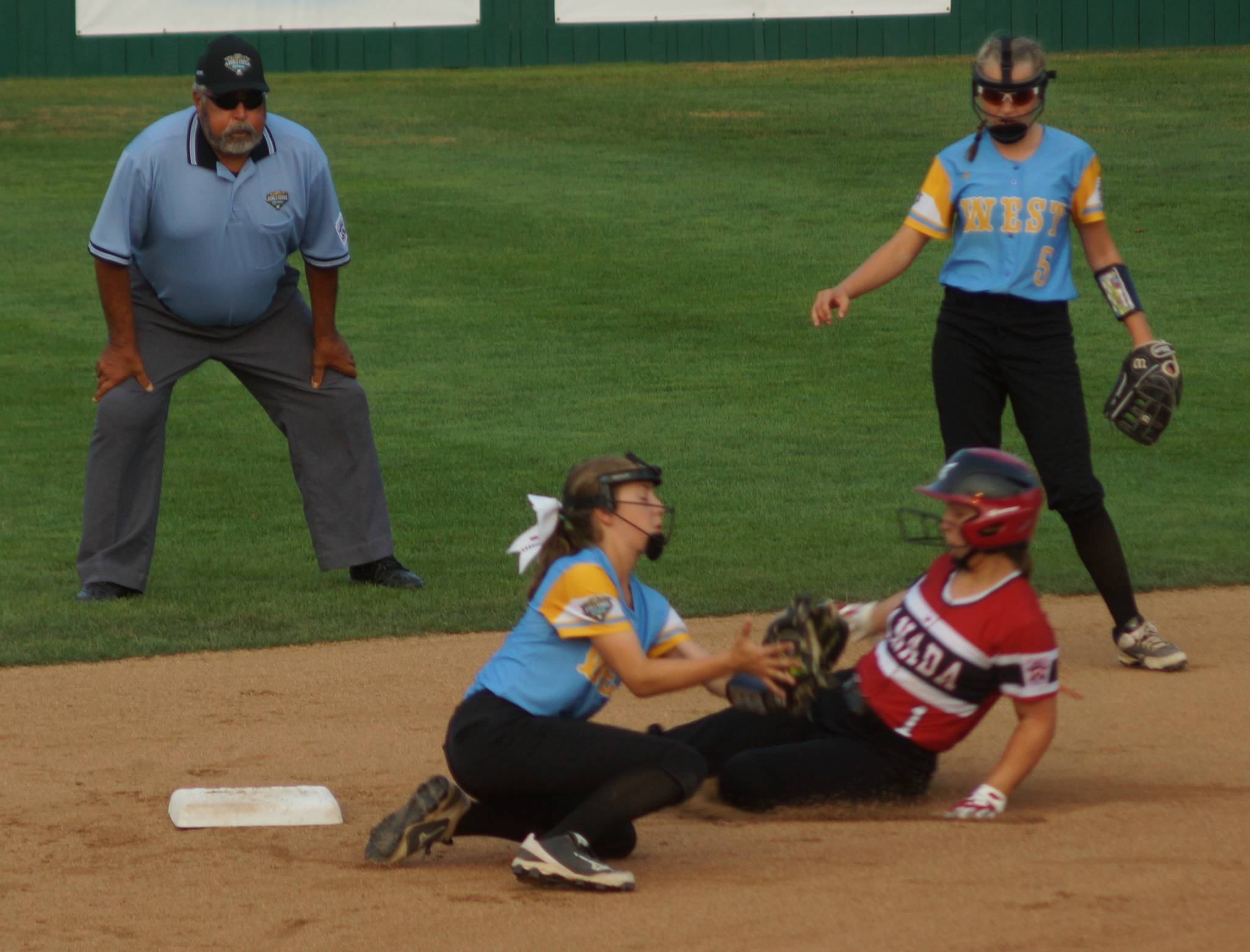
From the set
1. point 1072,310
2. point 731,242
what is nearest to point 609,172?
point 731,242

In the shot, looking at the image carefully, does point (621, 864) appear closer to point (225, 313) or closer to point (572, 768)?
point (572, 768)

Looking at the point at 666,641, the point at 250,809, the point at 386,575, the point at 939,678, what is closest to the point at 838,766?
the point at 939,678

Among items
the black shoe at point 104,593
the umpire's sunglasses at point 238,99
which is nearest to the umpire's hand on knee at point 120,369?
the black shoe at point 104,593

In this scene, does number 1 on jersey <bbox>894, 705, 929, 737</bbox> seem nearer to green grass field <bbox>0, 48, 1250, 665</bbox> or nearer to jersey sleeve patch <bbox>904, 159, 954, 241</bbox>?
jersey sleeve patch <bbox>904, 159, 954, 241</bbox>

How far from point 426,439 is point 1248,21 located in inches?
636

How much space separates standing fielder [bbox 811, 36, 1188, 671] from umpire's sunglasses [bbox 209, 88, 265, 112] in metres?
2.38

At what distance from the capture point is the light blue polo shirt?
22.9ft

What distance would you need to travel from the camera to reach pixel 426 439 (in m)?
10.4

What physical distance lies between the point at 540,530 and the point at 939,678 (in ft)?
3.62

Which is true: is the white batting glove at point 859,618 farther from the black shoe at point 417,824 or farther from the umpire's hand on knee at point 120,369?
the umpire's hand on knee at point 120,369

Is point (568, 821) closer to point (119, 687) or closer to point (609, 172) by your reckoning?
point (119, 687)

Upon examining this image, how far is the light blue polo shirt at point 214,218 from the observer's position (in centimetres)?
698

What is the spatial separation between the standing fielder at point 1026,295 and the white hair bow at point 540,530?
1.70 metres

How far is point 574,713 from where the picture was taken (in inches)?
179
